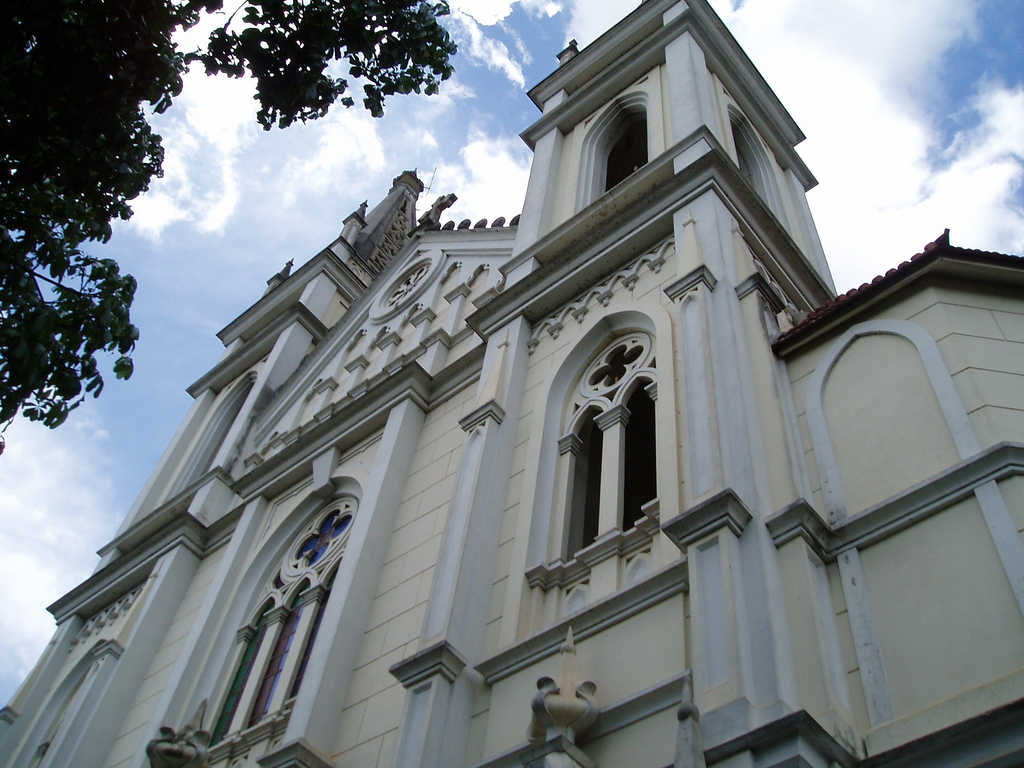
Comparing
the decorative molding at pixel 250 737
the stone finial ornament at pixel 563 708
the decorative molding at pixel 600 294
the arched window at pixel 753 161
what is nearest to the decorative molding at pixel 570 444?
the decorative molding at pixel 600 294

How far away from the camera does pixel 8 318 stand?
22.6 feet

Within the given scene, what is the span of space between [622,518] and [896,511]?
2744 millimetres

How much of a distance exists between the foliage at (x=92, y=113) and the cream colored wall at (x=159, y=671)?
6.30 metres

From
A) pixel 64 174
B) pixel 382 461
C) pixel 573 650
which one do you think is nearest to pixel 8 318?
pixel 64 174

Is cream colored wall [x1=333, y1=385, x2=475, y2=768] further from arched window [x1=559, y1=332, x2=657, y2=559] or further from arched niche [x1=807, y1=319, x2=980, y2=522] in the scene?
arched niche [x1=807, y1=319, x2=980, y2=522]

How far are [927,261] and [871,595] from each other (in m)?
3.34

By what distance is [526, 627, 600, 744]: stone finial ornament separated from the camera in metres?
6.86

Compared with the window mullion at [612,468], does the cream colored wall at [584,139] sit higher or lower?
higher

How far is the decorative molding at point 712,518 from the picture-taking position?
7.17m

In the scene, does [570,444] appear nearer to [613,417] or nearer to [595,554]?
[613,417]

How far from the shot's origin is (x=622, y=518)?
357 inches

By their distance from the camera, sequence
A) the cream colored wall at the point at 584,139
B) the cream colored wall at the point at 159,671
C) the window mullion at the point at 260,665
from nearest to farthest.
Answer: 1. the window mullion at the point at 260,665
2. the cream colored wall at the point at 159,671
3. the cream colored wall at the point at 584,139

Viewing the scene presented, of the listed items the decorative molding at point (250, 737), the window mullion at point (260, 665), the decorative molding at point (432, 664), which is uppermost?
the window mullion at point (260, 665)

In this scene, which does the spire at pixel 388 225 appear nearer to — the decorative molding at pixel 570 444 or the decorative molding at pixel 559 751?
the decorative molding at pixel 570 444
